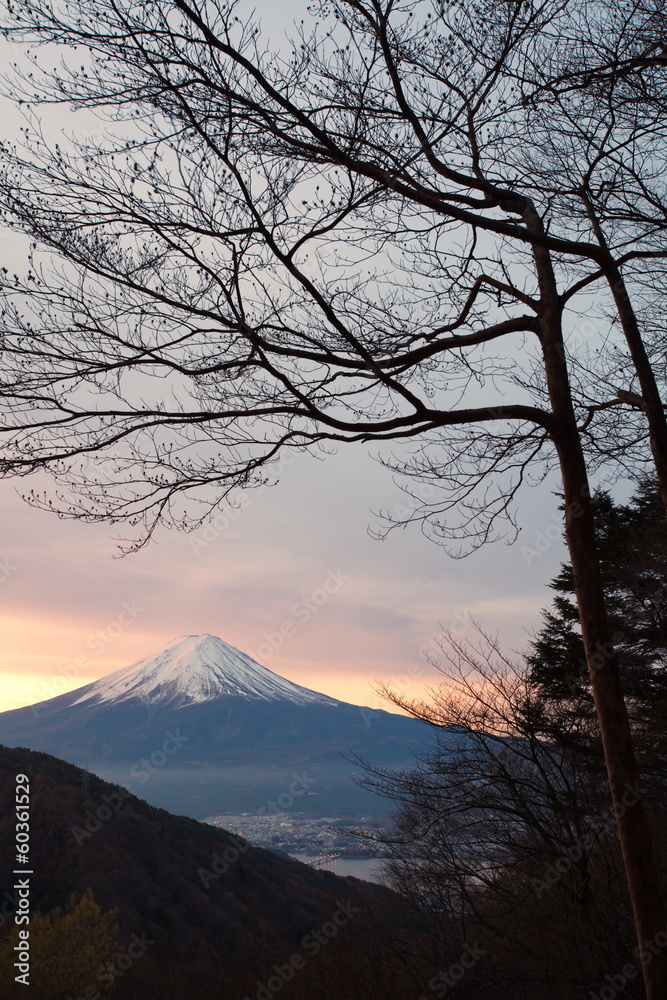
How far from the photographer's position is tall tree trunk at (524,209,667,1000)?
3.17 m

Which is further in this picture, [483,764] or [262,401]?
[483,764]

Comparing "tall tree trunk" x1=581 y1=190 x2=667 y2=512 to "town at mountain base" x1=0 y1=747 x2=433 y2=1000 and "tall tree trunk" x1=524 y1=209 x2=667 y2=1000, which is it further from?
"town at mountain base" x1=0 y1=747 x2=433 y2=1000

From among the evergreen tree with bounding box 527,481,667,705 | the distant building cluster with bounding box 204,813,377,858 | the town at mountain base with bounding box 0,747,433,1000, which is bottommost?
the distant building cluster with bounding box 204,813,377,858

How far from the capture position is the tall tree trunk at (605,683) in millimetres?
3168

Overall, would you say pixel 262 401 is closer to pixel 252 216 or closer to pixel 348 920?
pixel 252 216

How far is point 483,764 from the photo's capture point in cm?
782

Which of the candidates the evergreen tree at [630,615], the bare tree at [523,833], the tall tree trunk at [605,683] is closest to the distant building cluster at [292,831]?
the evergreen tree at [630,615]

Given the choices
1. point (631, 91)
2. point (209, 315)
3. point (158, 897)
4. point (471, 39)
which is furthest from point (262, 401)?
point (158, 897)

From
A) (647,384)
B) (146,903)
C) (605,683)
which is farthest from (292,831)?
(605,683)

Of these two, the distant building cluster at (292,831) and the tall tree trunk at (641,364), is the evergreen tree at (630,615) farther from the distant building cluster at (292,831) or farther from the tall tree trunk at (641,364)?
the distant building cluster at (292,831)

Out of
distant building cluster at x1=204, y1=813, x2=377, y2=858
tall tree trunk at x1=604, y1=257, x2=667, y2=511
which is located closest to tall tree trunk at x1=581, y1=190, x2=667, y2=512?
tall tree trunk at x1=604, y1=257, x2=667, y2=511

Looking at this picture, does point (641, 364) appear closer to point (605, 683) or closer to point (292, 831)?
point (605, 683)

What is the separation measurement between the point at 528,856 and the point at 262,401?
6347mm

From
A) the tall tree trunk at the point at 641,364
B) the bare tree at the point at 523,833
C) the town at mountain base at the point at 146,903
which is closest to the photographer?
the tall tree trunk at the point at 641,364
